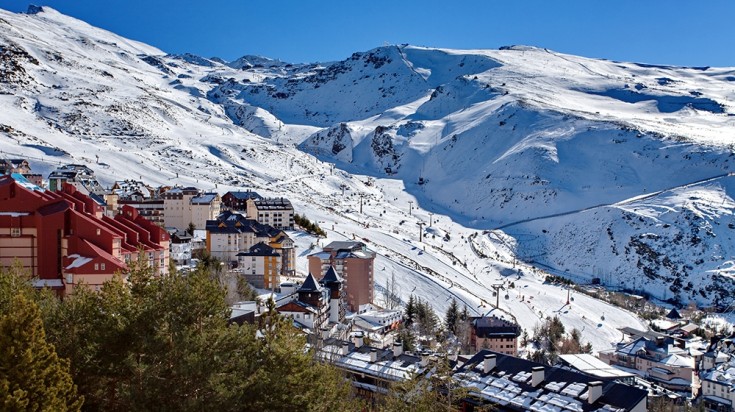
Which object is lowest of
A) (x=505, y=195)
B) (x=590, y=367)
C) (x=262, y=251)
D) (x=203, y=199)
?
(x=590, y=367)

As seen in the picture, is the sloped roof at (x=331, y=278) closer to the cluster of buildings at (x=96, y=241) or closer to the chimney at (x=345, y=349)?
the cluster of buildings at (x=96, y=241)

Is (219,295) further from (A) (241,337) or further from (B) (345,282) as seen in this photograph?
(B) (345,282)

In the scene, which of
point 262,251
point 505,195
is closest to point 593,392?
point 262,251

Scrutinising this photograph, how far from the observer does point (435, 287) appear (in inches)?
3009

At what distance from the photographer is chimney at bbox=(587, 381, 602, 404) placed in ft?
90.6

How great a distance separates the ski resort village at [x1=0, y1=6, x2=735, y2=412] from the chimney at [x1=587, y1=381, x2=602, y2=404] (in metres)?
0.16

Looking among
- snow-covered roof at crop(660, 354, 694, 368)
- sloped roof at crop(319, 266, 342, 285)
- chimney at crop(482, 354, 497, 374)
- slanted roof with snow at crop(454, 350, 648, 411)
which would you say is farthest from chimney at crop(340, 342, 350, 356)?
snow-covered roof at crop(660, 354, 694, 368)

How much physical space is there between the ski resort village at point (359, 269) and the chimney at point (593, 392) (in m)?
0.16

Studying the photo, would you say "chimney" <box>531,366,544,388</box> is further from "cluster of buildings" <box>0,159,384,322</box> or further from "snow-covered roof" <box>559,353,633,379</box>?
"cluster of buildings" <box>0,159,384,322</box>

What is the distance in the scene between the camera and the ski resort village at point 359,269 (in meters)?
18.6

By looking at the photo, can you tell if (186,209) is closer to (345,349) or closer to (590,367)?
(345,349)

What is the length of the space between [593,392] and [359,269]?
4075cm

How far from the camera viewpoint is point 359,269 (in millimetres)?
67062

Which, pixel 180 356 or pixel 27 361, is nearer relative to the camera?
pixel 27 361
